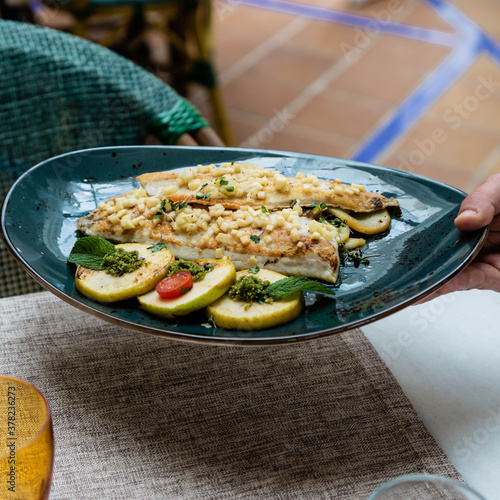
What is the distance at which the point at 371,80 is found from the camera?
4078 mm

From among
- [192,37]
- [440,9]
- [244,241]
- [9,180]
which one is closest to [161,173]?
[244,241]

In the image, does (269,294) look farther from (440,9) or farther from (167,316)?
(440,9)

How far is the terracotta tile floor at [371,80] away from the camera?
11.5ft

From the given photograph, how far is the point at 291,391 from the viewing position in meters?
1.13

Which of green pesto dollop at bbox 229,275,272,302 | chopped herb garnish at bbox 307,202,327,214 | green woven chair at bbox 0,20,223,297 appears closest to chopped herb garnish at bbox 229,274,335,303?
green pesto dollop at bbox 229,275,272,302

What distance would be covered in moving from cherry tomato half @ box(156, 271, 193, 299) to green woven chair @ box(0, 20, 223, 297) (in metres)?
0.79

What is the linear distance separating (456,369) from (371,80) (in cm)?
317

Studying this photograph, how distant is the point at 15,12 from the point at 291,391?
2.85 meters

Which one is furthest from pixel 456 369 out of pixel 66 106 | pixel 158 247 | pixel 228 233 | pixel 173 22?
pixel 173 22

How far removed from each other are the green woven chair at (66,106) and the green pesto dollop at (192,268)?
729 millimetres

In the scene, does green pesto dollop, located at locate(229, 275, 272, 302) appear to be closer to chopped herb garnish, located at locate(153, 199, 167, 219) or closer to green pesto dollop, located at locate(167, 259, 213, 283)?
green pesto dollop, located at locate(167, 259, 213, 283)

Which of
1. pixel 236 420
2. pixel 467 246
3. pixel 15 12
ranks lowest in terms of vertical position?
pixel 15 12

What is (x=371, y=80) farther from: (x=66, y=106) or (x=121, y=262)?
(x=121, y=262)

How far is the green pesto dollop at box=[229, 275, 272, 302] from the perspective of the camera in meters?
1.04
